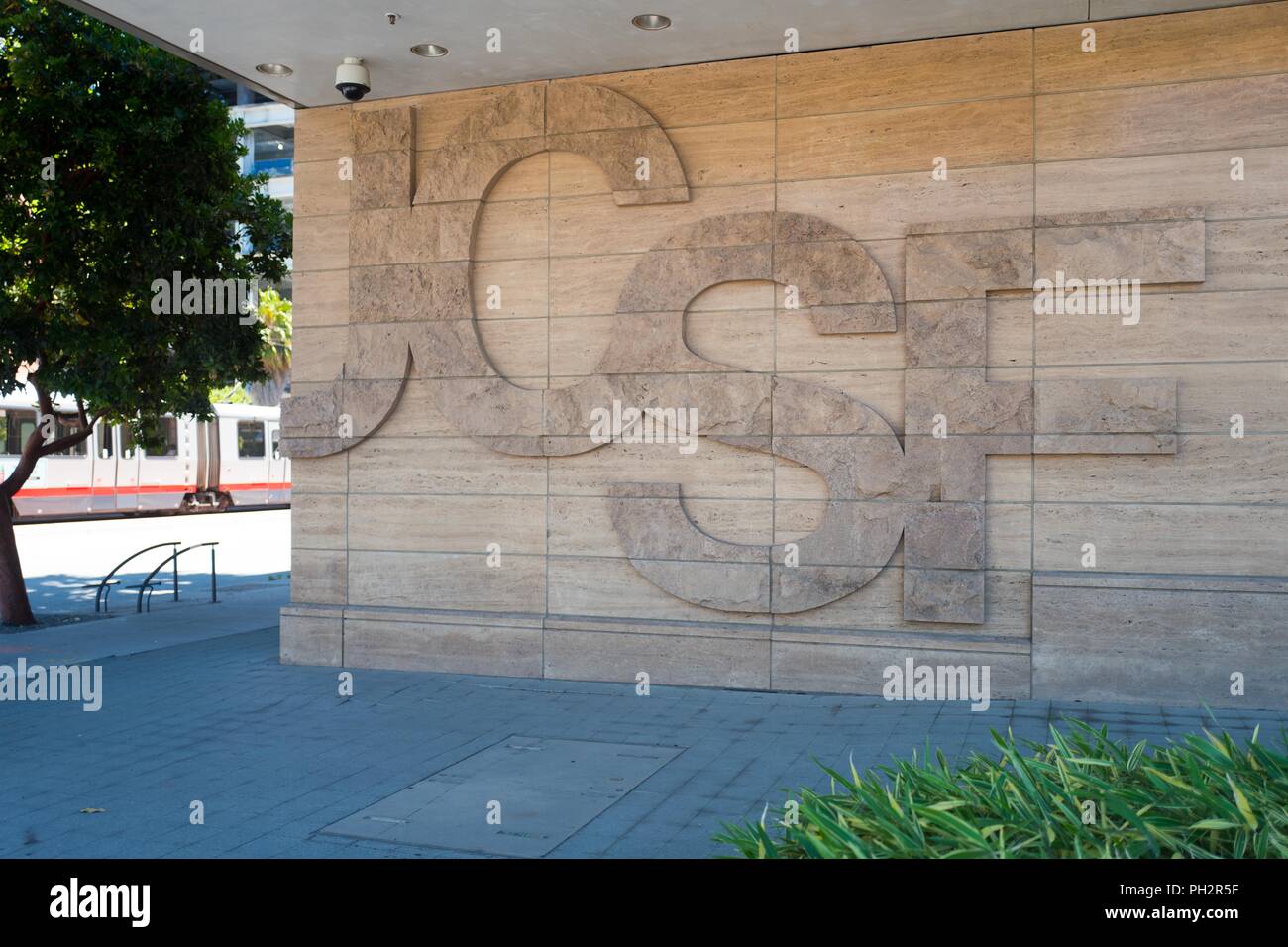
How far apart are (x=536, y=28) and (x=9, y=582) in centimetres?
919

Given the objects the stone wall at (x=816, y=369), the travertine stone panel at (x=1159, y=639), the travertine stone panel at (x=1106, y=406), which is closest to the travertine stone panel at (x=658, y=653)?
the stone wall at (x=816, y=369)

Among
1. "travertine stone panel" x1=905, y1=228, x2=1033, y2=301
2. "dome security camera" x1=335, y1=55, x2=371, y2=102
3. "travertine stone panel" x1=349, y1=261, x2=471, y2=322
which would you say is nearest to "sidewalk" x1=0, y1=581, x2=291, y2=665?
"travertine stone panel" x1=349, y1=261, x2=471, y2=322

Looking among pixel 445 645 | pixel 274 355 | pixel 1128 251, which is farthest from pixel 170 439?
pixel 1128 251

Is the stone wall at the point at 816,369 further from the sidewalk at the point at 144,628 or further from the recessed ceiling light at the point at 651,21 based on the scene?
the sidewalk at the point at 144,628

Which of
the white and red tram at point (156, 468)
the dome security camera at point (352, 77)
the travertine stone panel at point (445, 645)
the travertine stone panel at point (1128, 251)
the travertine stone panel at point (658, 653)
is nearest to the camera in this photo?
the travertine stone panel at point (1128, 251)

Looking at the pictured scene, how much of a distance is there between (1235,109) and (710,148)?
380cm

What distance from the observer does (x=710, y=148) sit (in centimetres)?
916

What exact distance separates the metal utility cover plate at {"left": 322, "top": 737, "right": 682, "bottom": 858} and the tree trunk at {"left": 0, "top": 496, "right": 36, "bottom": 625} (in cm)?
841

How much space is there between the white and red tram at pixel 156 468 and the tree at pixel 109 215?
15141 millimetres

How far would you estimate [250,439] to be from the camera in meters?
38.3

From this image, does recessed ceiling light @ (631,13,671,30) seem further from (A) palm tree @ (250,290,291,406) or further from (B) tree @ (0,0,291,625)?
(A) palm tree @ (250,290,291,406)

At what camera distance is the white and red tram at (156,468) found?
29562 mm

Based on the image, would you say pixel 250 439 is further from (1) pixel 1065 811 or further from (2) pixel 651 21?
(1) pixel 1065 811

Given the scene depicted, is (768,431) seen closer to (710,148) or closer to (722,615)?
(722,615)
